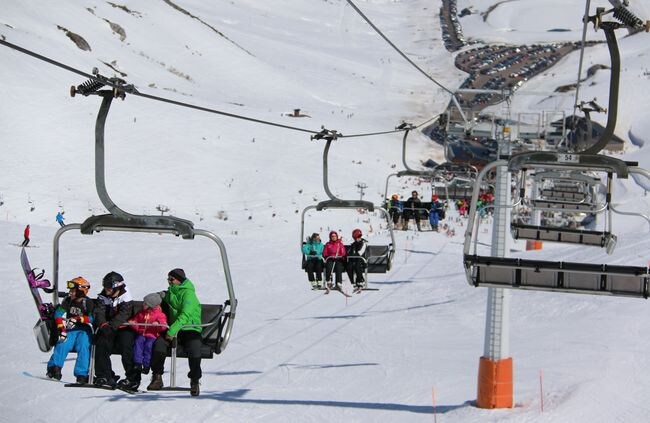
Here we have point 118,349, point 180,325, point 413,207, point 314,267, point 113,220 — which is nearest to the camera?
point 113,220

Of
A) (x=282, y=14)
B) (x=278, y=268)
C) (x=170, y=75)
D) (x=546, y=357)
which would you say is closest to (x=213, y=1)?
(x=282, y=14)

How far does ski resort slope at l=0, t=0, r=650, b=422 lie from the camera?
14.6 m

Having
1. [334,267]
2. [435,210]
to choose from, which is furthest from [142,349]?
[435,210]

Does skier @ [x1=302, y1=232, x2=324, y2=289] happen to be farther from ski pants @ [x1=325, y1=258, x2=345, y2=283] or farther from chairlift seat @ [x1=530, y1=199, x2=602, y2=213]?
chairlift seat @ [x1=530, y1=199, x2=602, y2=213]

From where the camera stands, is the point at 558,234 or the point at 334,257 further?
the point at 334,257

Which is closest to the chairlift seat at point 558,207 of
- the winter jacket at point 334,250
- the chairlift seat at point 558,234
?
the chairlift seat at point 558,234

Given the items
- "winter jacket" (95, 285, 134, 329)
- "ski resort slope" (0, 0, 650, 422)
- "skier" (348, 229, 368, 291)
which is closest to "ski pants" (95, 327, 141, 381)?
"winter jacket" (95, 285, 134, 329)

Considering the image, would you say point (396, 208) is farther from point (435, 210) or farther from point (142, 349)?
point (142, 349)

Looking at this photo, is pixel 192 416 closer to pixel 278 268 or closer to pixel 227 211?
pixel 278 268

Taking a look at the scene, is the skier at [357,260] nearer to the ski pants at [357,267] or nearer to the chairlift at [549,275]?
the ski pants at [357,267]

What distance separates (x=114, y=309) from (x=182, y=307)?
799 millimetres

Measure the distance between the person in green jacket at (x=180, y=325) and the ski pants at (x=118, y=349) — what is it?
0.23m

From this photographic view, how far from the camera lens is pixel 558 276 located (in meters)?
9.44

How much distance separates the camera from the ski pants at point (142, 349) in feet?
32.8
